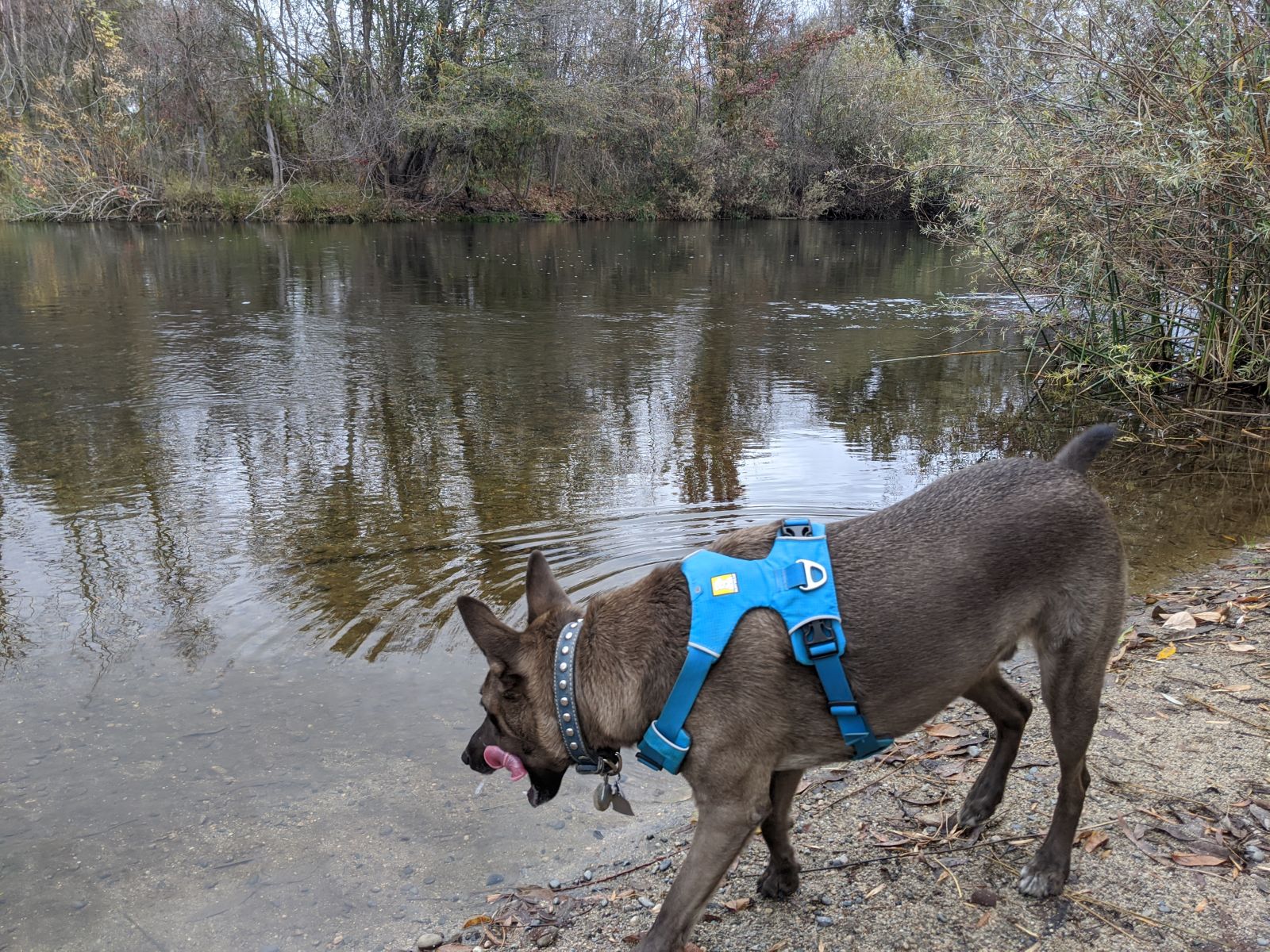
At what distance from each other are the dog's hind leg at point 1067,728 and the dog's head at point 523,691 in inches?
73.8

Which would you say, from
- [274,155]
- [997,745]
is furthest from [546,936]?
[274,155]

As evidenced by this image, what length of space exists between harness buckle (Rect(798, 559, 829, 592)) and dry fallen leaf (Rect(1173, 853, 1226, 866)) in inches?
71.9

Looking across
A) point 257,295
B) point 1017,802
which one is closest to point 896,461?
point 1017,802

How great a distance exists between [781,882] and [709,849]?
0.68 metres

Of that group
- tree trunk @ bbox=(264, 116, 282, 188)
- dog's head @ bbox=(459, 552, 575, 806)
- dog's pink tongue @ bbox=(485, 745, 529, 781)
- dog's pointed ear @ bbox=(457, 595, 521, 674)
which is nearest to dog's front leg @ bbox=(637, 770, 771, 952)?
dog's head @ bbox=(459, 552, 575, 806)

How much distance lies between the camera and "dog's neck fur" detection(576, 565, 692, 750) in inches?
132

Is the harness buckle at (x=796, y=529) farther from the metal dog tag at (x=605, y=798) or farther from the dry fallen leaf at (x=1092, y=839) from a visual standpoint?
the dry fallen leaf at (x=1092, y=839)

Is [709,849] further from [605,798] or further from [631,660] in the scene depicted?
[631,660]

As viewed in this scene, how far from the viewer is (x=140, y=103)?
35.3 m

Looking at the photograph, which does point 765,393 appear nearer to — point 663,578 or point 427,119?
point 663,578

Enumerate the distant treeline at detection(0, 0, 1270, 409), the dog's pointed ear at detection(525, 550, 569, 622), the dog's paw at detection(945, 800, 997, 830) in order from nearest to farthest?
the dog's pointed ear at detection(525, 550, 569, 622) → the dog's paw at detection(945, 800, 997, 830) → the distant treeline at detection(0, 0, 1270, 409)

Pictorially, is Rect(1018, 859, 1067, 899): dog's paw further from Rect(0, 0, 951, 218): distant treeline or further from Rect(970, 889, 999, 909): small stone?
Rect(0, 0, 951, 218): distant treeline

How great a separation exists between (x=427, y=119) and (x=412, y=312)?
→ 72.9 feet

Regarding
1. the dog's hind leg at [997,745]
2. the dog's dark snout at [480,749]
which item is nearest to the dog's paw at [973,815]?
the dog's hind leg at [997,745]
